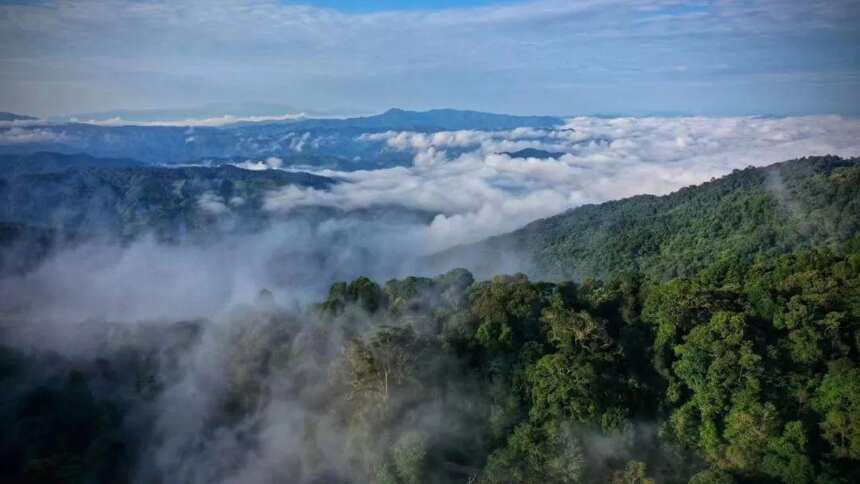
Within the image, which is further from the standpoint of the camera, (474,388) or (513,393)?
(474,388)

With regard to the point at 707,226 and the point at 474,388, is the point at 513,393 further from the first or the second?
the point at 707,226

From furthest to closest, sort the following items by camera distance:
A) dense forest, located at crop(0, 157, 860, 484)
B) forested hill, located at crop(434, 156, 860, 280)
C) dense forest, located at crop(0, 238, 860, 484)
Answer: forested hill, located at crop(434, 156, 860, 280)
dense forest, located at crop(0, 157, 860, 484)
dense forest, located at crop(0, 238, 860, 484)

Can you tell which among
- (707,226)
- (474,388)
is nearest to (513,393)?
(474,388)

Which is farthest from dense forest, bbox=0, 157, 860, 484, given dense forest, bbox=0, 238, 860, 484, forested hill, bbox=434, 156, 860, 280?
forested hill, bbox=434, 156, 860, 280

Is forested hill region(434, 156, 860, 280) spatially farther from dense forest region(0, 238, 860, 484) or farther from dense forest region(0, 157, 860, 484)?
dense forest region(0, 157, 860, 484)

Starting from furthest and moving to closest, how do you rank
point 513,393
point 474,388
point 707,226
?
point 707,226
point 474,388
point 513,393

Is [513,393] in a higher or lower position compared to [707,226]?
lower

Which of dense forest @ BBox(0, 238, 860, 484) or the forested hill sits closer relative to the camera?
dense forest @ BBox(0, 238, 860, 484)

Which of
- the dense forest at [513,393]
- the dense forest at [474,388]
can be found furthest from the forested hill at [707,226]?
the dense forest at [474,388]
